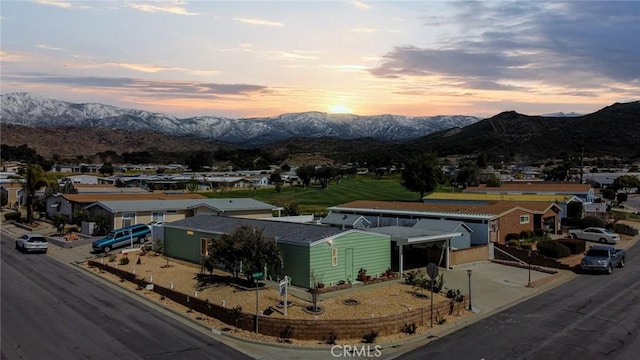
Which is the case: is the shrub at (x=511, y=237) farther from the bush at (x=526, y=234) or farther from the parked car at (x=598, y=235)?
the parked car at (x=598, y=235)

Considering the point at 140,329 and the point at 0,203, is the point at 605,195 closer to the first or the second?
the point at 140,329

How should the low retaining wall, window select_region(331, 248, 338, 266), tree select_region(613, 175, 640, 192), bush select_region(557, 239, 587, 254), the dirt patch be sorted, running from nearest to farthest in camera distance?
the low retaining wall
the dirt patch
window select_region(331, 248, 338, 266)
bush select_region(557, 239, 587, 254)
tree select_region(613, 175, 640, 192)

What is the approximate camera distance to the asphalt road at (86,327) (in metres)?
16.4

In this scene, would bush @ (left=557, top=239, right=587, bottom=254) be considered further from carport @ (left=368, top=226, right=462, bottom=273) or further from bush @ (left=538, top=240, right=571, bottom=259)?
carport @ (left=368, top=226, right=462, bottom=273)

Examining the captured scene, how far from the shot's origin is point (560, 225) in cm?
4709

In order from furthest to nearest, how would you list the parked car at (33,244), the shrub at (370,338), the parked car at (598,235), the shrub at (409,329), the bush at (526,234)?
the parked car at (598,235)
the bush at (526,234)
the parked car at (33,244)
the shrub at (409,329)
the shrub at (370,338)

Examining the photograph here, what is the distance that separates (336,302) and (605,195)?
2635 inches

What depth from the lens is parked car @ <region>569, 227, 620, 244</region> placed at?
3991cm

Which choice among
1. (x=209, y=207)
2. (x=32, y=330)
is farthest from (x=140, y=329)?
(x=209, y=207)

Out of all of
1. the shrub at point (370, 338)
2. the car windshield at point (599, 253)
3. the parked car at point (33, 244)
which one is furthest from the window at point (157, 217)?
the car windshield at point (599, 253)

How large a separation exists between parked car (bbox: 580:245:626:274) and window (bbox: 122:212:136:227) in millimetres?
31705

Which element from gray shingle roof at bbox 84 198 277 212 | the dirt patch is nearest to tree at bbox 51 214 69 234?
gray shingle roof at bbox 84 198 277 212

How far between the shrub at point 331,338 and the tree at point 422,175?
1852 inches

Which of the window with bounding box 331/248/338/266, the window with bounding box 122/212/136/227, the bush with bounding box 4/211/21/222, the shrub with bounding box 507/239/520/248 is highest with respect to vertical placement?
the window with bounding box 331/248/338/266
